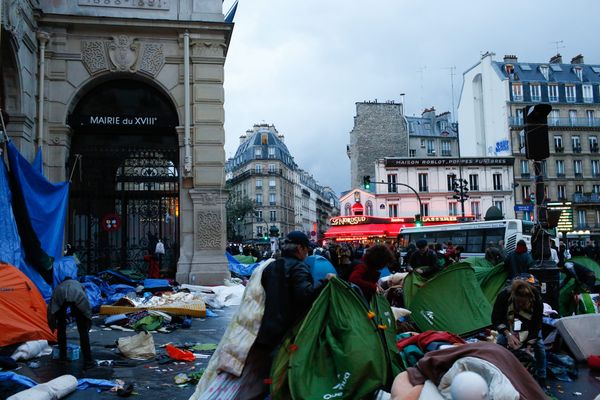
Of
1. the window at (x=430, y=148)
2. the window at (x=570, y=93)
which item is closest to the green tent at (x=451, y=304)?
the window at (x=570, y=93)

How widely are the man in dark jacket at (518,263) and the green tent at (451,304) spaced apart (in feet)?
5.73

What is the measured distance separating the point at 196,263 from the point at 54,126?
5283mm

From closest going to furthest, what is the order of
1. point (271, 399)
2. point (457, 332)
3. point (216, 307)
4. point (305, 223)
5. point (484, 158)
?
point (271, 399) < point (457, 332) < point (216, 307) < point (484, 158) < point (305, 223)

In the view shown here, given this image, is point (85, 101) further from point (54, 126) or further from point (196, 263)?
point (196, 263)

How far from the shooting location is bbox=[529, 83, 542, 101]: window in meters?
55.6

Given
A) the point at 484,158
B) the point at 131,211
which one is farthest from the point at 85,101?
the point at 484,158

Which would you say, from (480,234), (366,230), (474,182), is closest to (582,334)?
(480,234)

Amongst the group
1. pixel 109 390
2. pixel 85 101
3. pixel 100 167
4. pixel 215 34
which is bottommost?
pixel 109 390

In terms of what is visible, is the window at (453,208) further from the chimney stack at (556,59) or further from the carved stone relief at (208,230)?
the carved stone relief at (208,230)

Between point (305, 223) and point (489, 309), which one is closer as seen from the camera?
point (489, 309)

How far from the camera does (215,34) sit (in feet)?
51.3

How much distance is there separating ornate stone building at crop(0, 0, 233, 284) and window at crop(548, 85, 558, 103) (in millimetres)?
48397

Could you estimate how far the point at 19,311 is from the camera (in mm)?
8227

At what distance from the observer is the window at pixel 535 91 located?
2189 inches
